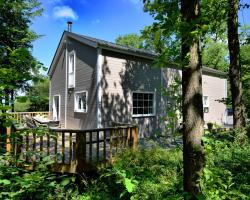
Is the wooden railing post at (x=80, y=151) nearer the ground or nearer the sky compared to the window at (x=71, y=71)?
nearer the ground

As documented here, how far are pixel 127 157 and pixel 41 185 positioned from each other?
2.84 metres

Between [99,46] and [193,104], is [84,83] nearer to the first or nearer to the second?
[99,46]

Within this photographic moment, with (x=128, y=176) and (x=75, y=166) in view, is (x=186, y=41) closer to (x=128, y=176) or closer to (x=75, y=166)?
(x=128, y=176)

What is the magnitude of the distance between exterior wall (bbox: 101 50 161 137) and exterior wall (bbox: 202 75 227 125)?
6469 mm

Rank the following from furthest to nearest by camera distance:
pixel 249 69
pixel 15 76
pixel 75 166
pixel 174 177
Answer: pixel 249 69
pixel 75 166
pixel 174 177
pixel 15 76

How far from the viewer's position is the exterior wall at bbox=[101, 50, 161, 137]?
37.3ft

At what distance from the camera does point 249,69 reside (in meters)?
11.4

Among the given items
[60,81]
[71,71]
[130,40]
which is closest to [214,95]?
[71,71]

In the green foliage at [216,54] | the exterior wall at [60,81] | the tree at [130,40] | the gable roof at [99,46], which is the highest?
the tree at [130,40]

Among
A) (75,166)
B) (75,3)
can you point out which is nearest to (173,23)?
(75,166)

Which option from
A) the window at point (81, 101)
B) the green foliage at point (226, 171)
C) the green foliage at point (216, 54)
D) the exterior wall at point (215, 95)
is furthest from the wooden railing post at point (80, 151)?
the green foliage at point (216, 54)

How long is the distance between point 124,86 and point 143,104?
1.79 metres

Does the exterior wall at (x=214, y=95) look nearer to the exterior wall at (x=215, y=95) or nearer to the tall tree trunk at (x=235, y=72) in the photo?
the exterior wall at (x=215, y=95)

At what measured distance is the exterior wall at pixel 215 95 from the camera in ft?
60.5
